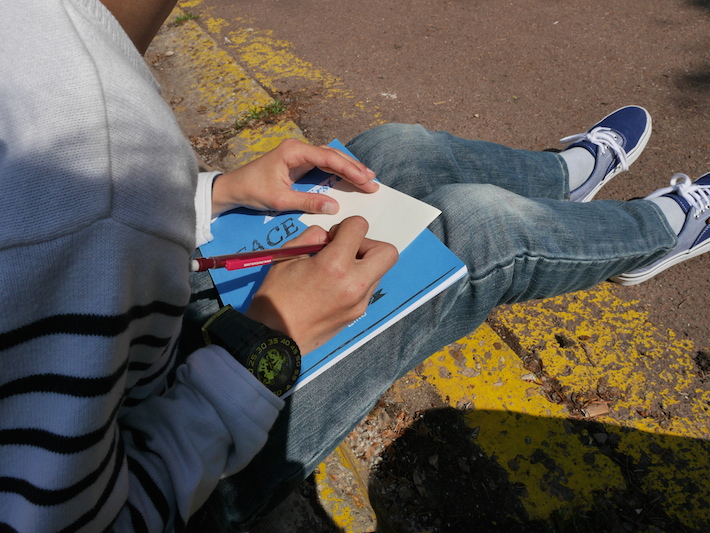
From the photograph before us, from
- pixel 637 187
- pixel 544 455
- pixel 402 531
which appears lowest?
pixel 402 531

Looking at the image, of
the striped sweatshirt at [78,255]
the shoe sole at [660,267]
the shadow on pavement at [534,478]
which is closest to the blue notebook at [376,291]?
the striped sweatshirt at [78,255]

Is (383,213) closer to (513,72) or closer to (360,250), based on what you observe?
(360,250)

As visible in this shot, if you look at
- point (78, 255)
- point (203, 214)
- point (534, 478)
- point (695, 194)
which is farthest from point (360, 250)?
point (695, 194)

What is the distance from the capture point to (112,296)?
25.6 inches

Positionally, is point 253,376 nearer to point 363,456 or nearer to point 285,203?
point 285,203

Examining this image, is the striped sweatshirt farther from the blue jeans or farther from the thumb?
the thumb

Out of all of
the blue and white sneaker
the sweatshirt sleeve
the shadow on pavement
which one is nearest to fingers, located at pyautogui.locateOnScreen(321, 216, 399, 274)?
the sweatshirt sleeve

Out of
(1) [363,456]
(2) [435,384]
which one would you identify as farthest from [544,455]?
(1) [363,456]

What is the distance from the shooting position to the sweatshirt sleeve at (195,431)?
84cm

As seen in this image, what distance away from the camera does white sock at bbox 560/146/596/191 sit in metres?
1.96

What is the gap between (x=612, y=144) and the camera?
2.06m

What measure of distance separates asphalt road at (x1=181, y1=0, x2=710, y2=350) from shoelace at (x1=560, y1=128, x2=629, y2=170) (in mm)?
193

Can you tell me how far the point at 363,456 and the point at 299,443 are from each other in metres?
0.55

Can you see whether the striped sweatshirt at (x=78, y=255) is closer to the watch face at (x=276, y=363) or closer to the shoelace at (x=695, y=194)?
the watch face at (x=276, y=363)
